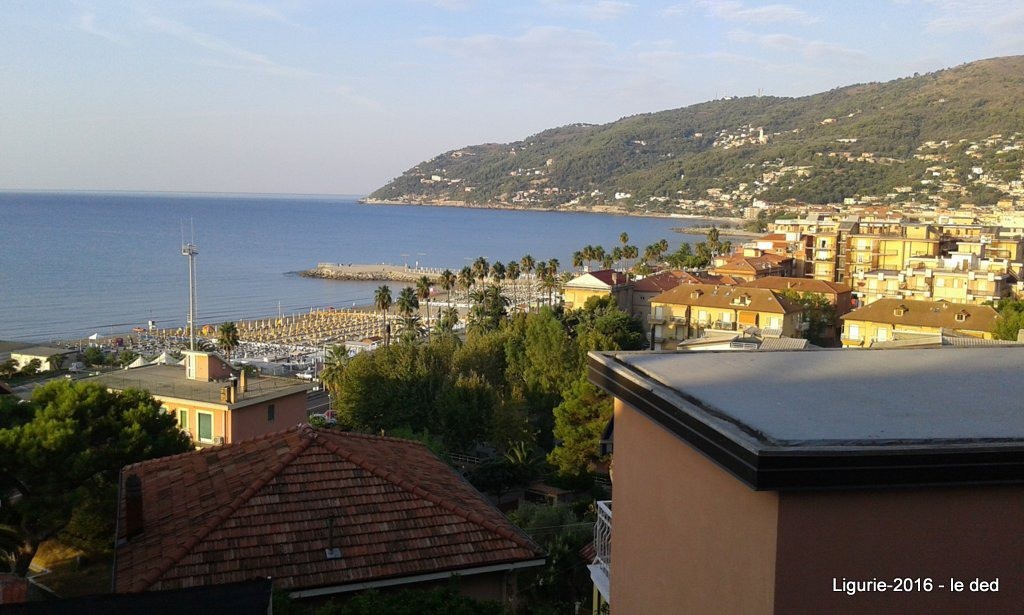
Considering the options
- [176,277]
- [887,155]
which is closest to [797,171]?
A: [887,155]

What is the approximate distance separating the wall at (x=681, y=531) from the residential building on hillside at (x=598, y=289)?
138ft

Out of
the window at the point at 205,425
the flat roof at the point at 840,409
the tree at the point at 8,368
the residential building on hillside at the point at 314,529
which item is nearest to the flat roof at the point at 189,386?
the window at the point at 205,425

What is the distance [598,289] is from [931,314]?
58.8 ft

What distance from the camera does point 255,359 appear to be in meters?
44.6

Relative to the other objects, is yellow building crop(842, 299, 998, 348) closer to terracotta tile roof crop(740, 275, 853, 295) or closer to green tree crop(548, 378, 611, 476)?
terracotta tile roof crop(740, 275, 853, 295)

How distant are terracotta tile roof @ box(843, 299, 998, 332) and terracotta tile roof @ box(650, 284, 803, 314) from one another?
397cm

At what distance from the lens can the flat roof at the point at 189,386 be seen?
18.5 m

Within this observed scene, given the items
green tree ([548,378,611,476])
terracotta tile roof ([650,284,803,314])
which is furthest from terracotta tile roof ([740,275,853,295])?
green tree ([548,378,611,476])

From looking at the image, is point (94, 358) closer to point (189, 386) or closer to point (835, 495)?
point (189, 386)

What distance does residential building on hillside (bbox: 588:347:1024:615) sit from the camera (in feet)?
9.04

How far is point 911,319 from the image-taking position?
34094mm

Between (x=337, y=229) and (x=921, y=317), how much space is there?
163942 millimetres

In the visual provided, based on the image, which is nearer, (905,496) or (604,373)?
(905,496)

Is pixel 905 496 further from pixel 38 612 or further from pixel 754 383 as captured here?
pixel 38 612
